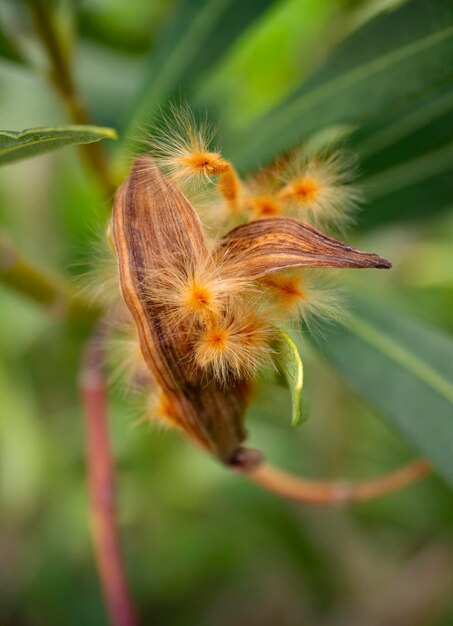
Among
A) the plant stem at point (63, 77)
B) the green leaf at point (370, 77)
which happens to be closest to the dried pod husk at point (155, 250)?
the green leaf at point (370, 77)

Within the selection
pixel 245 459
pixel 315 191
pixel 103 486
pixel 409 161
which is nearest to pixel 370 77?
pixel 315 191

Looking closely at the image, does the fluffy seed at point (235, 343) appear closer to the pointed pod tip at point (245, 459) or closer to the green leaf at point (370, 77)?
the pointed pod tip at point (245, 459)

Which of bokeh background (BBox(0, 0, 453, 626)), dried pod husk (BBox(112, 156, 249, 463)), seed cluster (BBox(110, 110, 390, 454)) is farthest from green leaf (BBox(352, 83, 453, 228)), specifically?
dried pod husk (BBox(112, 156, 249, 463))

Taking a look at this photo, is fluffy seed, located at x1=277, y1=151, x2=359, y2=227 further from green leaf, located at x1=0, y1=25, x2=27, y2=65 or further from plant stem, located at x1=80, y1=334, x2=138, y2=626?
green leaf, located at x1=0, y1=25, x2=27, y2=65

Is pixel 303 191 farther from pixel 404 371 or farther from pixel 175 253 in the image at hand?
pixel 404 371

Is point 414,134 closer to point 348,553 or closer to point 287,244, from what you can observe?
point 287,244

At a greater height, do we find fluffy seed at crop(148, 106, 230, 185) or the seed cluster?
fluffy seed at crop(148, 106, 230, 185)

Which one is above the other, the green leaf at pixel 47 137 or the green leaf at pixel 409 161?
the green leaf at pixel 409 161
